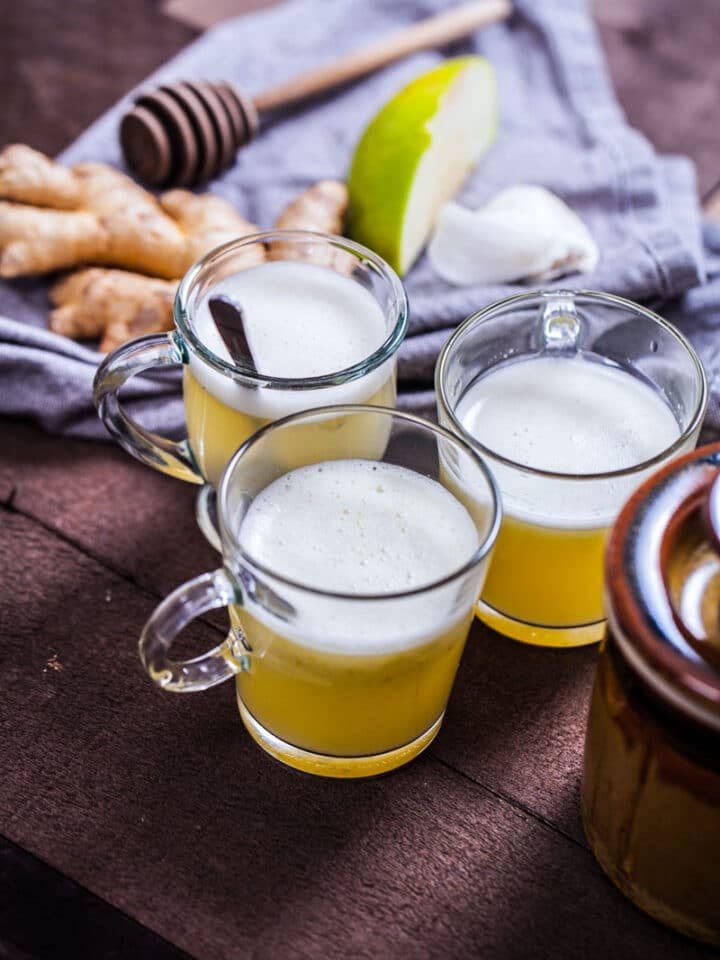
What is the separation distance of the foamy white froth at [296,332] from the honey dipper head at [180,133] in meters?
0.39

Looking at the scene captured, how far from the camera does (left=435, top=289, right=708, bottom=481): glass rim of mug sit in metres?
0.88

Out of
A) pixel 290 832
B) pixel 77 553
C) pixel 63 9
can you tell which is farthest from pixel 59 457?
pixel 63 9

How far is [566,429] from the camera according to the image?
1004mm

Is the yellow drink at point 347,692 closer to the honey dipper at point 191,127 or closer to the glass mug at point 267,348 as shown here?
the glass mug at point 267,348

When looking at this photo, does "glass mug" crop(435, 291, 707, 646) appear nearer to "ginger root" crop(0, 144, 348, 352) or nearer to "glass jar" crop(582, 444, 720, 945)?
"glass jar" crop(582, 444, 720, 945)

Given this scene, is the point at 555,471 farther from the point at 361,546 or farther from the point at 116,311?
the point at 116,311

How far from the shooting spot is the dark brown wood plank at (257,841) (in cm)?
84

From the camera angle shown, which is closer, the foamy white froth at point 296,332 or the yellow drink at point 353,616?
the yellow drink at point 353,616

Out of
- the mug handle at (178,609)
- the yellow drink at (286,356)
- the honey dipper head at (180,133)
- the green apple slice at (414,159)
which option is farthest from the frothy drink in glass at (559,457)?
the honey dipper head at (180,133)

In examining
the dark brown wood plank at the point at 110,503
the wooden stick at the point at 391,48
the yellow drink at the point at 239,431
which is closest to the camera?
the yellow drink at the point at 239,431

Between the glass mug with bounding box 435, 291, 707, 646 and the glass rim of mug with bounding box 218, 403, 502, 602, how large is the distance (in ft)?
0.13

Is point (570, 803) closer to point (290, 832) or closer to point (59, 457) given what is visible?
point (290, 832)

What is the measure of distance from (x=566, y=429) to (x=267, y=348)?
0.84 ft

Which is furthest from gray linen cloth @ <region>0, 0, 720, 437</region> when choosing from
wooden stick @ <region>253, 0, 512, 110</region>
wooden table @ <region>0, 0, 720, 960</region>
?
wooden table @ <region>0, 0, 720, 960</region>
